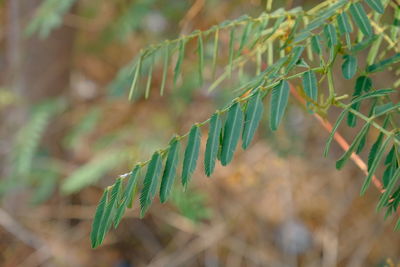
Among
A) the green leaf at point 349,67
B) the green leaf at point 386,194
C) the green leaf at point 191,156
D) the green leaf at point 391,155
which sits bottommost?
the green leaf at point 386,194

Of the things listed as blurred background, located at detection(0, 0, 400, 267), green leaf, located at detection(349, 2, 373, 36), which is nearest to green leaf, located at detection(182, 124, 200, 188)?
green leaf, located at detection(349, 2, 373, 36)

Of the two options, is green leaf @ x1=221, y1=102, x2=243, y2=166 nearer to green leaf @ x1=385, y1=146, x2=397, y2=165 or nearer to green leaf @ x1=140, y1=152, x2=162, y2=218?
green leaf @ x1=140, y1=152, x2=162, y2=218

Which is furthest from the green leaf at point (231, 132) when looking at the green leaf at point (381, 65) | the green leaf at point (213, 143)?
the green leaf at point (381, 65)

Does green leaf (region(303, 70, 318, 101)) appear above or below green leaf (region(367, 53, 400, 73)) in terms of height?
above

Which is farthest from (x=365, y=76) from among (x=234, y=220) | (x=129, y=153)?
(x=234, y=220)

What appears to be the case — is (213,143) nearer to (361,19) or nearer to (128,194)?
(128,194)

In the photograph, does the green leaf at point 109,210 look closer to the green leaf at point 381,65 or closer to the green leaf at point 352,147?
the green leaf at point 352,147

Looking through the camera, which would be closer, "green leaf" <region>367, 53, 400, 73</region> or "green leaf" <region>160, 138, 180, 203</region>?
"green leaf" <region>160, 138, 180, 203</region>
